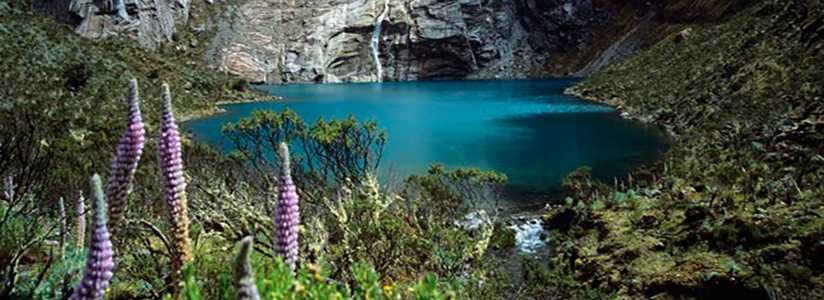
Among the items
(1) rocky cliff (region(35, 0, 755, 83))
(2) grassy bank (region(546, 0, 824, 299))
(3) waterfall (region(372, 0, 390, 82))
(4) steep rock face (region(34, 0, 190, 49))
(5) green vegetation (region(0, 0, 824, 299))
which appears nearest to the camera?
(5) green vegetation (region(0, 0, 824, 299))

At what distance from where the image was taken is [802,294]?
351 inches

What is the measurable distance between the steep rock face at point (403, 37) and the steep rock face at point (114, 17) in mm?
20451

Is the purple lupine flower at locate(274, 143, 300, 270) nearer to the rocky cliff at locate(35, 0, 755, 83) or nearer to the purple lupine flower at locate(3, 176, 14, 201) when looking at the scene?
the purple lupine flower at locate(3, 176, 14, 201)

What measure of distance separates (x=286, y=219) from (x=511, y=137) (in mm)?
34816

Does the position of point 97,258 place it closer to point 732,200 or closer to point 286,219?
point 286,219

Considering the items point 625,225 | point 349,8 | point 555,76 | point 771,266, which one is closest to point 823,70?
point 625,225

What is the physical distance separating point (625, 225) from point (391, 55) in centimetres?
11140

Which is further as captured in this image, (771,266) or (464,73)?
(464,73)

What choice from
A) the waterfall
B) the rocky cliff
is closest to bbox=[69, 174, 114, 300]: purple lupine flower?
the rocky cliff

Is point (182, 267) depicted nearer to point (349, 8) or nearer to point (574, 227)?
point (574, 227)

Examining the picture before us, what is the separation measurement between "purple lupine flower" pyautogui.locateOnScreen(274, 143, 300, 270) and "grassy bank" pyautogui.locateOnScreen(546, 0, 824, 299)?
9592 mm

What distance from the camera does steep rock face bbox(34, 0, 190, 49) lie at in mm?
82312

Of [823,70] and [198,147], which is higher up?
[823,70]

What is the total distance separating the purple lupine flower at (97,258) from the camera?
8.26ft
